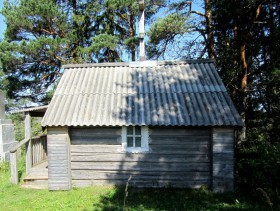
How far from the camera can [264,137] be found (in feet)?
39.6

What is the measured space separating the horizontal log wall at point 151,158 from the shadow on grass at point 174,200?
1.19ft

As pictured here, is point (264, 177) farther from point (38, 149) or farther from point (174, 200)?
point (38, 149)

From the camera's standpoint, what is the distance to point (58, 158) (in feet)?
26.3

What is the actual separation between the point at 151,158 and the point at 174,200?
151cm

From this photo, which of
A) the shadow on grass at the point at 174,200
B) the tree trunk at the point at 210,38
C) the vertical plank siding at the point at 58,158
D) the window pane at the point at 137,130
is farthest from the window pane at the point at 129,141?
the tree trunk at the point at 210,38

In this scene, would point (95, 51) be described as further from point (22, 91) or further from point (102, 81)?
point (102, 81)

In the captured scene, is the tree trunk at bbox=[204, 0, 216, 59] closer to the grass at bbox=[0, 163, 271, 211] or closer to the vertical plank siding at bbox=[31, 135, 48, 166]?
the grass at bbox=[0, 163, 271, 211]

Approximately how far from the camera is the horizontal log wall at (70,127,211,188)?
315 inches

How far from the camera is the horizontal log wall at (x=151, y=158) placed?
26.3ft

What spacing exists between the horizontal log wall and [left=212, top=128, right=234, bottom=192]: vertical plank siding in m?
0.26

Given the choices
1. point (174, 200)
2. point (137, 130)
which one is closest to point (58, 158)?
point (137, 130)

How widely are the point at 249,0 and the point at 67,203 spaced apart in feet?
35.8

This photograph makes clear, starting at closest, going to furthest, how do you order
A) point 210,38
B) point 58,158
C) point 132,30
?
point 58,158 → point 210,38 → point 132,30

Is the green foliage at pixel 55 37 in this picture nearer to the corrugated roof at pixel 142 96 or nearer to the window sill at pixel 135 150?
the corrugated roof at pixel 142 96
